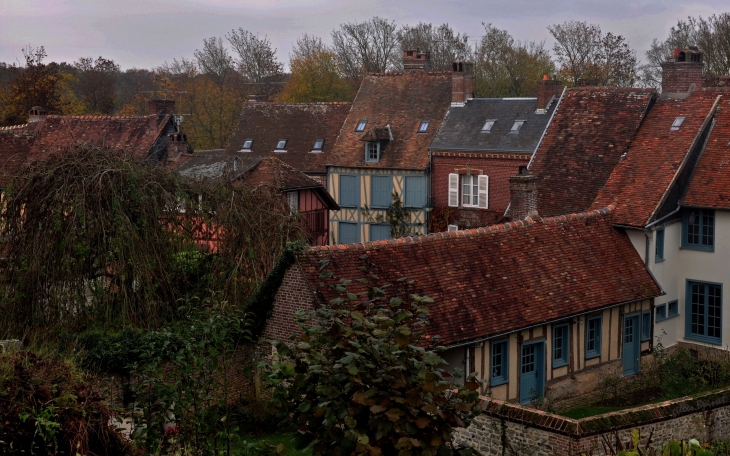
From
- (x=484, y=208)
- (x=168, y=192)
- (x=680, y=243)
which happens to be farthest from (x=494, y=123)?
(x=168, y=192)

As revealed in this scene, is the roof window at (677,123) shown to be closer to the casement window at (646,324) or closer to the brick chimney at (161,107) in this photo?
the casement window at (646,324)

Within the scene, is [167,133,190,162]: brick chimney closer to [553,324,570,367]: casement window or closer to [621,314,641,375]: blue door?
[621,314,641,375]: blue door

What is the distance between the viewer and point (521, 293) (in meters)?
18.1

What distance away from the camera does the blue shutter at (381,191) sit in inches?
1332

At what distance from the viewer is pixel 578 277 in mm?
19234

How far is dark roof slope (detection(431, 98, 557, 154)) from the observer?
30906 millimetres

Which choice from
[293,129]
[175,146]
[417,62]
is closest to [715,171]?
[417,62]

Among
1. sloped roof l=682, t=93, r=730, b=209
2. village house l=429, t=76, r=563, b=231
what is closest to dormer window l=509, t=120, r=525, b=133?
village house l=429, t=76, r=563, b=231

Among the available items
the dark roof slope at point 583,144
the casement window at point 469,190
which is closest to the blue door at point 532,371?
the dark roof slope at point 583,144

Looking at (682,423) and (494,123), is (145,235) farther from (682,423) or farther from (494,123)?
(494,123)

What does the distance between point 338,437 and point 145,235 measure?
Result: 37.0 ft

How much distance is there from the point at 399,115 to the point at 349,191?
355 cm

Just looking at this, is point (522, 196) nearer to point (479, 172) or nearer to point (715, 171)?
point (715, 171)

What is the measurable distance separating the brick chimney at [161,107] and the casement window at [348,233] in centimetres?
985
